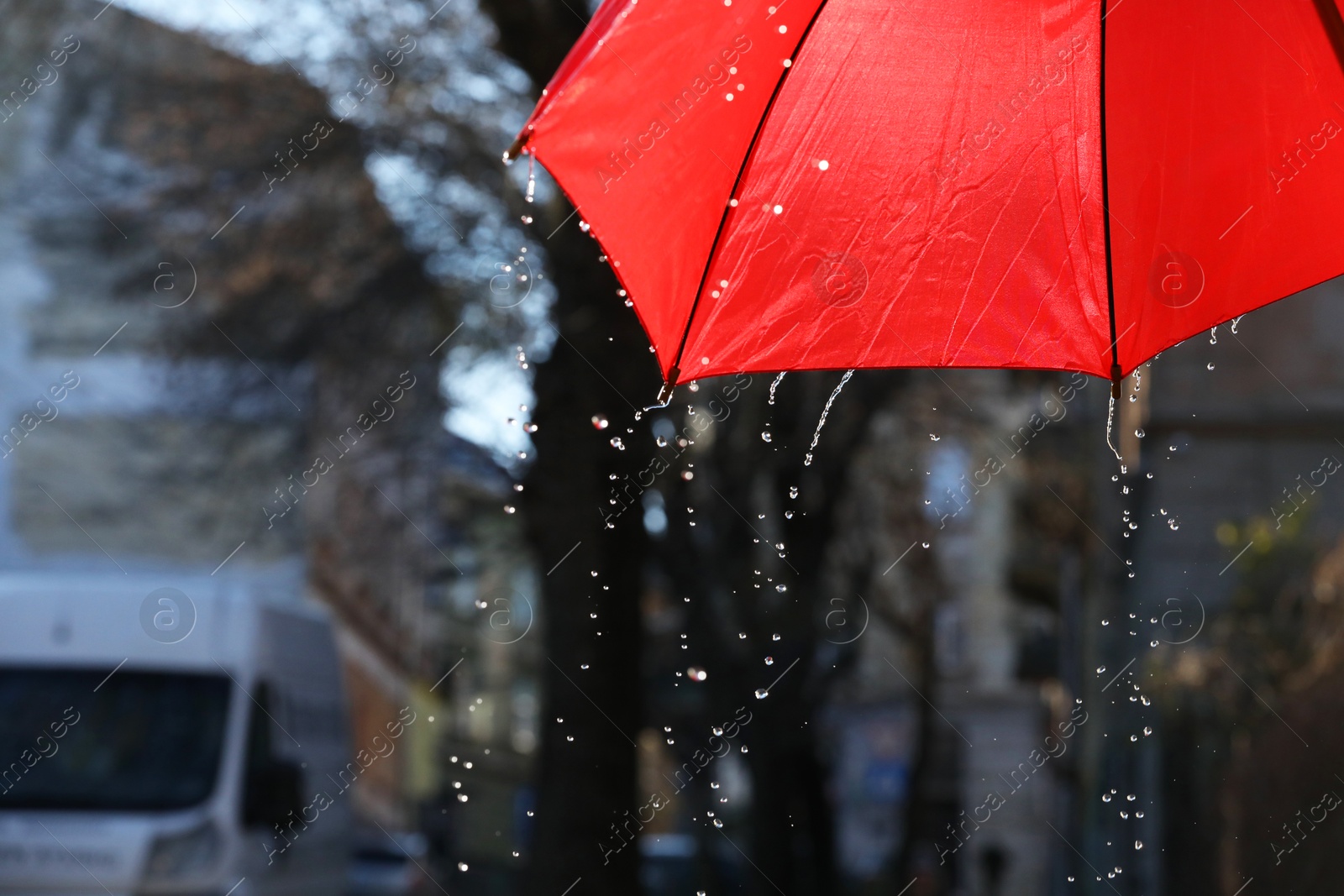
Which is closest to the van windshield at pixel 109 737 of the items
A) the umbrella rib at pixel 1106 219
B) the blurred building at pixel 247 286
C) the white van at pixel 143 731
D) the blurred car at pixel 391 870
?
the white van at pixel 143 731

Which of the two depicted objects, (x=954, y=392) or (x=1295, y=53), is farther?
(x=954, y=392)

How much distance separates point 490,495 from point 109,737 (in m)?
5.34

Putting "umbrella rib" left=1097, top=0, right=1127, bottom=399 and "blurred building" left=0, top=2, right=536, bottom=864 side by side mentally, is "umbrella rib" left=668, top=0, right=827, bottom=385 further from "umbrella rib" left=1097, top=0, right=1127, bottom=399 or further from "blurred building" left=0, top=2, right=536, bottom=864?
"blurred building" left=0, top=2, right=536, bottom=864

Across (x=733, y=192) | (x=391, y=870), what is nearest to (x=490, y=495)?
(x=391, y=870)

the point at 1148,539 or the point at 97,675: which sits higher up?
the point at 97,675

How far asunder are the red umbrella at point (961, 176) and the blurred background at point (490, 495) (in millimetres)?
3531

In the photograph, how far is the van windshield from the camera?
9.92 meters

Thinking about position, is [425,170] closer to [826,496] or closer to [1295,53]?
[826,496]

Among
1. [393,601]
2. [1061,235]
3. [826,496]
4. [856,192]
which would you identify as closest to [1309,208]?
[1061,235]

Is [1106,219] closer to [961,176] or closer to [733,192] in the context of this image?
[961,176]

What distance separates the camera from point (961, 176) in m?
3.25

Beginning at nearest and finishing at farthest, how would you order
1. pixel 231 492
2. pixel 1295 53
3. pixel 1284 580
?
pixel 1295 53
pixel 1284 580
pixel 231 492

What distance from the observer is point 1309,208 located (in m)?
3.22

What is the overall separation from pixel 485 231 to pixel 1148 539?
20.4 feet
